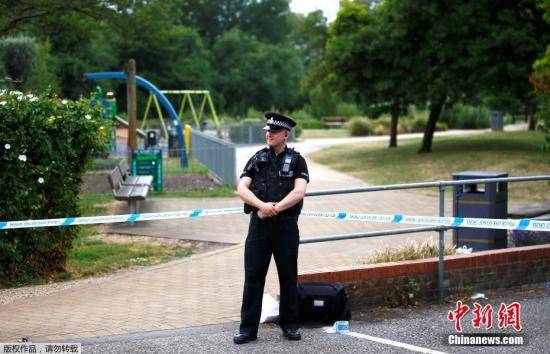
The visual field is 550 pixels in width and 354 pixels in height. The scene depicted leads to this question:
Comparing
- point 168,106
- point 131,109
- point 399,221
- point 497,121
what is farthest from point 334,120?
point 399,221

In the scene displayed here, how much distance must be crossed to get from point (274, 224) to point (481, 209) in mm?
3980

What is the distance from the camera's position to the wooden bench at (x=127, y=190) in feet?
42.2

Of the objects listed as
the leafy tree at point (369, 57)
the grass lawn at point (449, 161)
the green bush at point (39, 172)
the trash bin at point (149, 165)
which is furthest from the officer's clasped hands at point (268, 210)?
the leafy tree at point (369, 57)

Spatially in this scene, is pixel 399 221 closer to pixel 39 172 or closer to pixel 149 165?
pixel 39 172

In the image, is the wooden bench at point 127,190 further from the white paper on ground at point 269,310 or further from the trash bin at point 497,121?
the trash bin at point 497,121

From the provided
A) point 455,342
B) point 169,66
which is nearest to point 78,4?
point 455,342

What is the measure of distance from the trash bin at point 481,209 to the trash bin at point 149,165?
30.1 feet

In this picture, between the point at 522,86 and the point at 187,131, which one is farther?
the point at 187,131

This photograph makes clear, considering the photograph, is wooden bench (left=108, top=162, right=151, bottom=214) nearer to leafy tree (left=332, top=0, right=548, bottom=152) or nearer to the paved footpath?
the paved footpath

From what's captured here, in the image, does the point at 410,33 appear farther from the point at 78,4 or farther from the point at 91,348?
the point at 91,348

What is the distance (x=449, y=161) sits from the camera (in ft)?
76.9

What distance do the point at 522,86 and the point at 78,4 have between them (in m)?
12.4

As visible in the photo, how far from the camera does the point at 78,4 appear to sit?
1842cm

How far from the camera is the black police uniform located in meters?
6.32
